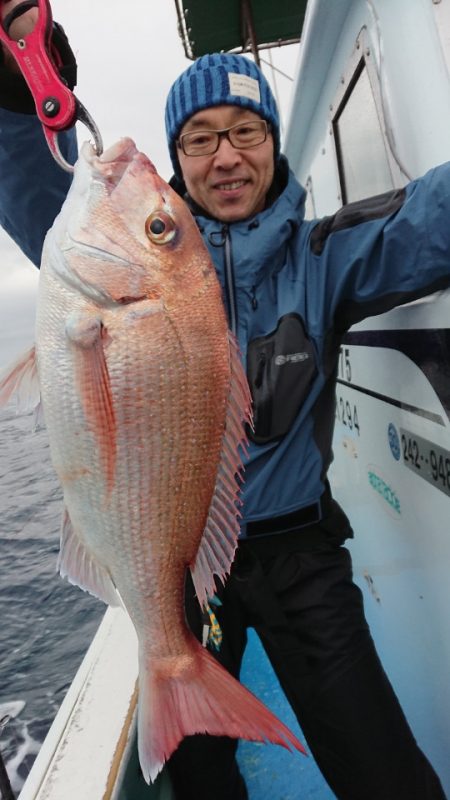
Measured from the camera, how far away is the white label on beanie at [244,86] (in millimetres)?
1874

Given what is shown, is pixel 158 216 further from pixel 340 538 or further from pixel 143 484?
pixel 340 538

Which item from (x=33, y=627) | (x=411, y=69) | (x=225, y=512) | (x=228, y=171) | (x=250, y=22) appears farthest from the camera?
(x=33, y=627)

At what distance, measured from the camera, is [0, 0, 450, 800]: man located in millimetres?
1593

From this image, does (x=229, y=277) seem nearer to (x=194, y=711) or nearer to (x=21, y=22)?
(x=21, y=22)

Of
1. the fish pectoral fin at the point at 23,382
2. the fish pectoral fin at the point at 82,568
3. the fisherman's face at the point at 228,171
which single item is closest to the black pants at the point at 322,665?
the fish pectoral fin at the point at 82,568

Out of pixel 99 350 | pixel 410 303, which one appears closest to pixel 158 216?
pixel 99 350

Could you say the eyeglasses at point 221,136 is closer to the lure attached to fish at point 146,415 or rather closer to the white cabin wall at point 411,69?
the white cabin wall at point 411,69

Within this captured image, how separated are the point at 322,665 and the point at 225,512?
2.29 feet

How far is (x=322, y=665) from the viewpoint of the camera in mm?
1656

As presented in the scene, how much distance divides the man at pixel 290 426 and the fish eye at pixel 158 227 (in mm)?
495

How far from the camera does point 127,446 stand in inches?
47.9

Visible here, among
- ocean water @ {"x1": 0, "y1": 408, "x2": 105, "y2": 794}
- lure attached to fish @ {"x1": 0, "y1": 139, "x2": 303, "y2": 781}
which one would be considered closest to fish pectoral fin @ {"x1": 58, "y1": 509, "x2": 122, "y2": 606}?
lure attached to fish @ {"x1": 0, "y1": 139, "x2": 303, "y2": 781}

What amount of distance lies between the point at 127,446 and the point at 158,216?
1.71 feet

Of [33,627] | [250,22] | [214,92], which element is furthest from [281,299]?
[33,627]
